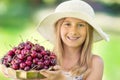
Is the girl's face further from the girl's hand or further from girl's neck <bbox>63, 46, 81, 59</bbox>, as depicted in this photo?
the girl's hand

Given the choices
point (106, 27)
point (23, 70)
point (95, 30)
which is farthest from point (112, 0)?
point (23, 70)

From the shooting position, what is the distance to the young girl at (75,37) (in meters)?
2.25

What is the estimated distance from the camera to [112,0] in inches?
279

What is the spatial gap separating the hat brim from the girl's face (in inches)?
1.3

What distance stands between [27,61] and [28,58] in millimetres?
14

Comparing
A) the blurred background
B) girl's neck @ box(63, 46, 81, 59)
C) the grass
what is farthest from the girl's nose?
the blurred background

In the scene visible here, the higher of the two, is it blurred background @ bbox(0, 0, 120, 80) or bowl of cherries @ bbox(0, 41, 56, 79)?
blurred background @ bbox(0, 0, 120, 80)

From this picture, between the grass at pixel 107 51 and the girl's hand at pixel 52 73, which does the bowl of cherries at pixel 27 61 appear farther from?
the grass at pixel 107 51

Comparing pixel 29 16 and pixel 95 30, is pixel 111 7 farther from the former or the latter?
pixel 95 30

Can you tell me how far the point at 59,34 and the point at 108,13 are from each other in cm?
465

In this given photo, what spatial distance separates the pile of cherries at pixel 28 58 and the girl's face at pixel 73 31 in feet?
0.94

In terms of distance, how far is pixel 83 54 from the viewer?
232cm

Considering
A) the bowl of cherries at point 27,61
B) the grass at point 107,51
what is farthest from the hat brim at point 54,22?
the grass at point 107,51

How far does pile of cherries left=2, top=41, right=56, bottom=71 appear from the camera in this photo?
191cm
